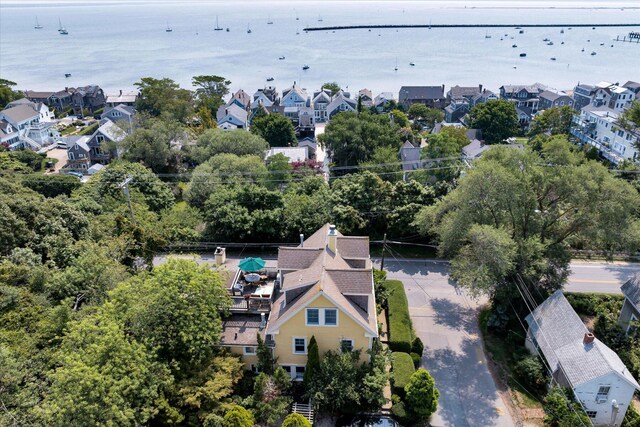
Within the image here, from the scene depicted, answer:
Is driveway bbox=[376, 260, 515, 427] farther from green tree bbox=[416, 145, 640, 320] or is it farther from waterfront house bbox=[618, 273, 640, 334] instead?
waterfront house bbox=[618, 273, 640, 334]

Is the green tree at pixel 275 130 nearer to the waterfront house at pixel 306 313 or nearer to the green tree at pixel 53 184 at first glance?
the green tree at pixel 53 184

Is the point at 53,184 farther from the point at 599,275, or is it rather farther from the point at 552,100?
the point at 552,100

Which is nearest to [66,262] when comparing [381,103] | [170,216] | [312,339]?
[170,216]

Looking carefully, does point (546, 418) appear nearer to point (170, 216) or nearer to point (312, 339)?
point (312, 339)

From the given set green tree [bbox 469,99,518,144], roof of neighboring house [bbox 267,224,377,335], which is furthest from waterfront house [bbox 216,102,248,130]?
roof of neighboring house [bbox 267,224,377,335]

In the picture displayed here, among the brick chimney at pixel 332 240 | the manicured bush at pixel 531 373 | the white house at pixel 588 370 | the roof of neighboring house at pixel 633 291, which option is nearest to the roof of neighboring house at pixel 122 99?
the brick chimney at pixel 332 240

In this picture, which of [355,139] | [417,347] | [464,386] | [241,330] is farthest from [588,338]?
[355,139]
